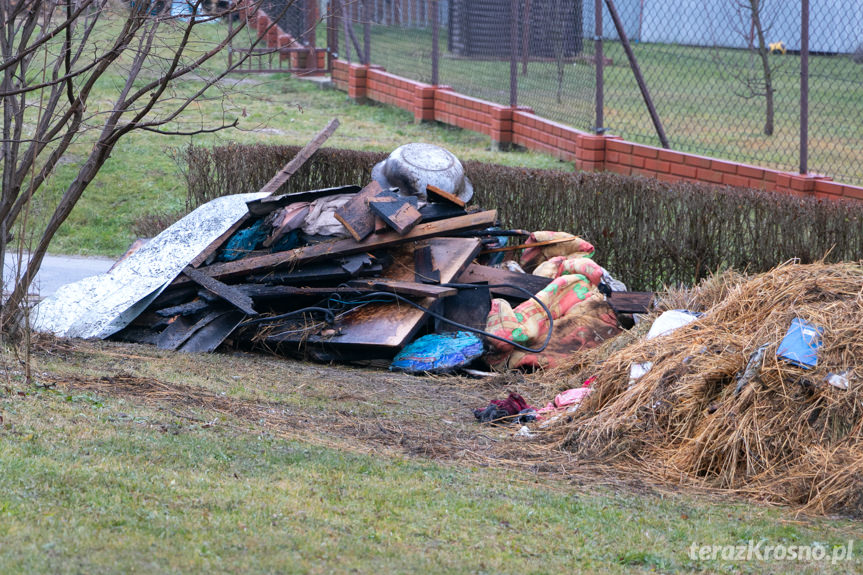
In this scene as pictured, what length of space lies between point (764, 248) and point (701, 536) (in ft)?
17.4

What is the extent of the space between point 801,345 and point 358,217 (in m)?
4.32

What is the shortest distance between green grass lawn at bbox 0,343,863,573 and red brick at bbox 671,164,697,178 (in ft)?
23.6

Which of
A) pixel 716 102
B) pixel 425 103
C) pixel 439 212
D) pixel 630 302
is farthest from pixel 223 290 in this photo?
pixel 425 103

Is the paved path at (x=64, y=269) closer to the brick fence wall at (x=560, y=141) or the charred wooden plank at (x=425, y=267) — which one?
the charred wooden plank at (x=425, y=267)

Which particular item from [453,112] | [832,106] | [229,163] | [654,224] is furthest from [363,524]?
[453,112]

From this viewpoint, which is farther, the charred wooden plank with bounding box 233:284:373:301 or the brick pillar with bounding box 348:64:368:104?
the brick pillar with bounding box 348:64:368:104

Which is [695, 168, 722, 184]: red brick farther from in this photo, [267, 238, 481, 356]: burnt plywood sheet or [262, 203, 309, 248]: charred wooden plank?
[262, 203, 309, 248]: charred wooden plank

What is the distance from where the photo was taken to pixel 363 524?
13.2 feet

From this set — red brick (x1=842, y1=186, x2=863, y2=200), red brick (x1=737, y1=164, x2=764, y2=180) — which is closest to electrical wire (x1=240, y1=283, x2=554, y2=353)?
red brick (x1=842, y1=186, x2=863, y2=200)

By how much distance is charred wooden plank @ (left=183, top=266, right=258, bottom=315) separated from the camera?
821 centimetres

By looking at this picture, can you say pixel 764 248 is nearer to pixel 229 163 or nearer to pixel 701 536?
pixel 701 536

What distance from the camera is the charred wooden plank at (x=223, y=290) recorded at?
26.9ft

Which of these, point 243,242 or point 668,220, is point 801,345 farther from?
point 243,242

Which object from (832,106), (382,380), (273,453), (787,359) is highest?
(832,106)
